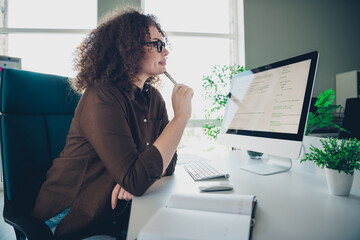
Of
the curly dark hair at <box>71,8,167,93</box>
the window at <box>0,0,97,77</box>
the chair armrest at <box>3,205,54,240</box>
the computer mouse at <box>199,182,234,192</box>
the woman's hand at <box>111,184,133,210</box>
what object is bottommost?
the chair armrest at <box>3,205,54,240</box>

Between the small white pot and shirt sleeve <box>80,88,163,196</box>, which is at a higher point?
shirt sleeve <box>80,88,163,196</box>

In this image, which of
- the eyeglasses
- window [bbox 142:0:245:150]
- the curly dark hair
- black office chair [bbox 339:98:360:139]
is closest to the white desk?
the curly dark hair

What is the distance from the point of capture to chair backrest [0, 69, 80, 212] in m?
0.73

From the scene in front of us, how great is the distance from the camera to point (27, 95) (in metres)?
0.82

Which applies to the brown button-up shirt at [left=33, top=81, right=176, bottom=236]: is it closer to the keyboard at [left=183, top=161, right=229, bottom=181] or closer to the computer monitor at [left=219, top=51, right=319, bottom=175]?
the keyboard at [left=183, top=161, right=229, bottom=181]

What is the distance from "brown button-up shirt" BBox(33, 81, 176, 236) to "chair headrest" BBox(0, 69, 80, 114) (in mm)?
220

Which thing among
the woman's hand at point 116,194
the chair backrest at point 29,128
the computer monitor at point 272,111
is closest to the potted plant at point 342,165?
the computer monitor at point 272,111

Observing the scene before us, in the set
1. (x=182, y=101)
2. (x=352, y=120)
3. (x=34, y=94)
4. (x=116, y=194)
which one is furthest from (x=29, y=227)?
(x=352, y=120)

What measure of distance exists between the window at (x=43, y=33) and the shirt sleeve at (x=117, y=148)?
244 centimetres

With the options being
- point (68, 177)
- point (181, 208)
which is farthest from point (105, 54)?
point (181, 208)

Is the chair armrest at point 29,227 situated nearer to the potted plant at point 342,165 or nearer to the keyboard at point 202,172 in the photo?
the keyboard at point 202,172

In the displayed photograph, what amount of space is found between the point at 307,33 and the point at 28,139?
364cm

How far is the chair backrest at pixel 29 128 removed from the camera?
0.73 meters

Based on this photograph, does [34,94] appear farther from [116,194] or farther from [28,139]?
[116,194]
